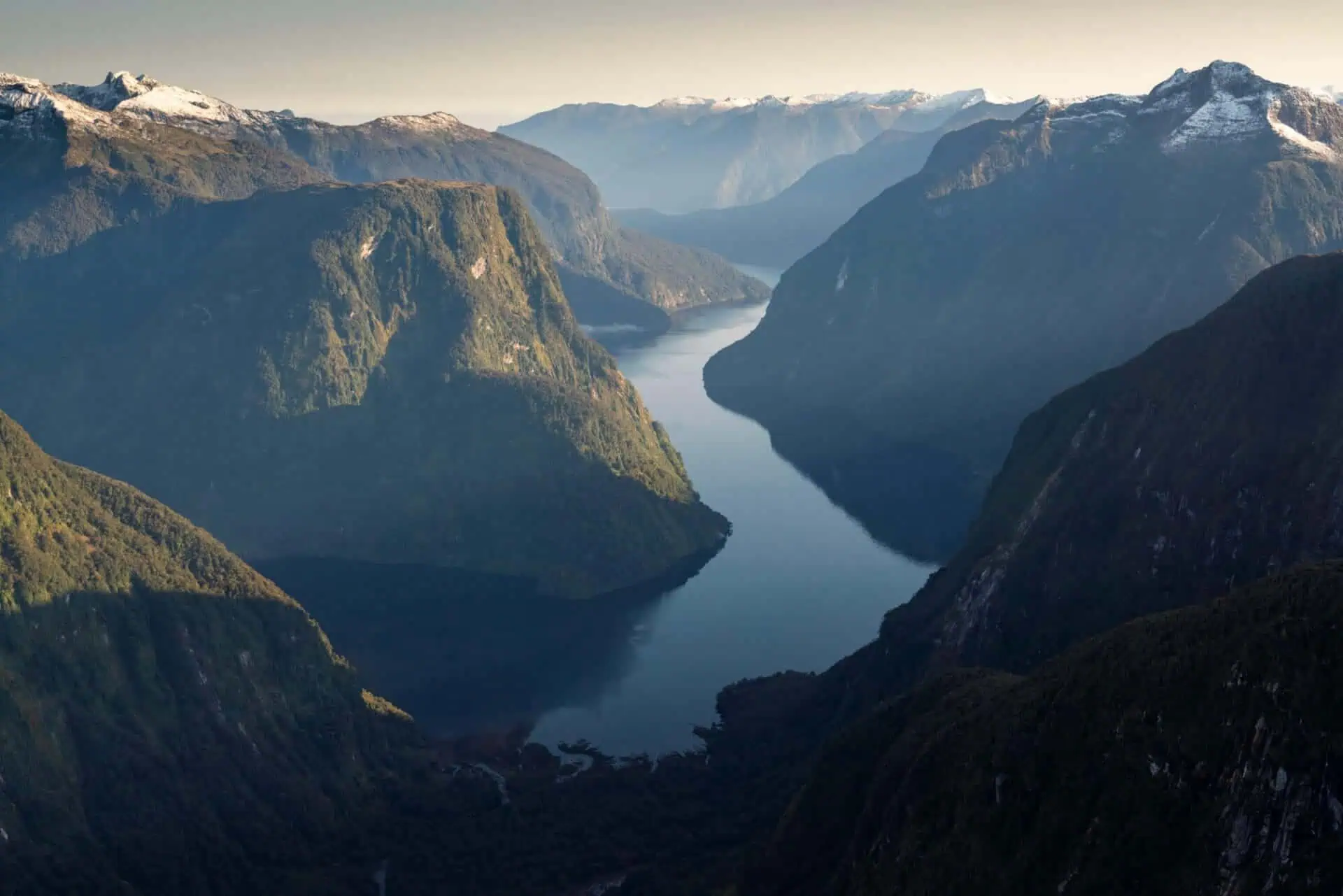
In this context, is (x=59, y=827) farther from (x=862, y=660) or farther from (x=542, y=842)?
(x=862, y=660)

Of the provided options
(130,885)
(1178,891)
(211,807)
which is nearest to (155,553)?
(211,807)

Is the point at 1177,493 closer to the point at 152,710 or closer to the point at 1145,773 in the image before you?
the point at 1145,773

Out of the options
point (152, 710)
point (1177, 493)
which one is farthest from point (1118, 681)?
point (152, 710)

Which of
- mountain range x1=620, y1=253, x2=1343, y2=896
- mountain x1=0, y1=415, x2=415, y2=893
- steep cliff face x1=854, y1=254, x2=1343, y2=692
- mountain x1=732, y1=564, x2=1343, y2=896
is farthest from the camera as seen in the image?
mountain x1=0, y1=415, x2=415, y2=893

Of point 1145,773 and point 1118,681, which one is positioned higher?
point 1118,681

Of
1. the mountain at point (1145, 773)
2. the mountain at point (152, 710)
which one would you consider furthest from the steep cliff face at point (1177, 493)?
the mountain at point (152, 710)

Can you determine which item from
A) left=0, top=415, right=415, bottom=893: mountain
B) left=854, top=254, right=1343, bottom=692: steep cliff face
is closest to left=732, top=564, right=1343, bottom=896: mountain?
left=854, top=254, right=1343, bottom=692: steep cliff face

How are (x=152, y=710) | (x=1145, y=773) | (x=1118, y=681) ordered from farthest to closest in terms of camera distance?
(x=152, y=710) → (x=1118, y=681) → (x=1145, y=773)

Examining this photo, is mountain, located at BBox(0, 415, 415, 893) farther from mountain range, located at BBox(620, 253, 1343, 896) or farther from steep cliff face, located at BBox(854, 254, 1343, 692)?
steep cliff face, located at BBox(854, 254, 1343, 692)

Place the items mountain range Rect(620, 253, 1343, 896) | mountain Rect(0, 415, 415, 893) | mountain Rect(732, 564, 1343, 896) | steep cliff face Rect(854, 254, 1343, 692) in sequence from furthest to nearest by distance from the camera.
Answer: mountain Rect(0, 415, 415, 893) → steep cliff face Rect(854, 254, 1343, 692) → mountain range Rect(620, 253, 1343, 896) → mountain Rect(732, 564, 1343, 896)
